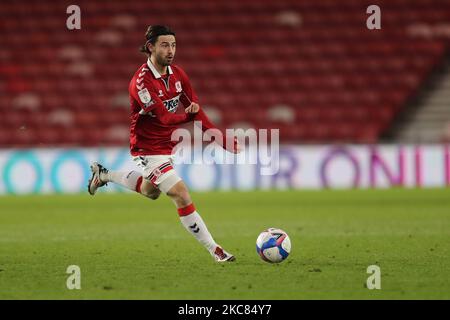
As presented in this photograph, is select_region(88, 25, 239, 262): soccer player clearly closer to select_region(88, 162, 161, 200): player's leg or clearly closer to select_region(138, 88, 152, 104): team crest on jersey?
select_region(138, 88, 152, 104): team crest on jersey

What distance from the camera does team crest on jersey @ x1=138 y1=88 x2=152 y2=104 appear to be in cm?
748

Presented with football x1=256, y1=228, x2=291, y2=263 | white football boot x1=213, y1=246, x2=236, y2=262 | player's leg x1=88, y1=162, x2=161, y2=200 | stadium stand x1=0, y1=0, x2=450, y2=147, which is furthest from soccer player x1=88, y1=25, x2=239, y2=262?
stadium stand x1=0, y1=0, x2=450, y2=147

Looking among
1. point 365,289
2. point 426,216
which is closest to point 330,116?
point 426,216

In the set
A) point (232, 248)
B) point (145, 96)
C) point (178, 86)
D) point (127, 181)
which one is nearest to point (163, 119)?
point (145, 96)

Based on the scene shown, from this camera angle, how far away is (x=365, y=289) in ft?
20.1

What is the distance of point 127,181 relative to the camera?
8469mm

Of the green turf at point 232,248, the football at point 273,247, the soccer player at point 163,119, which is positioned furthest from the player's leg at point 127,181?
the football at point 273,247

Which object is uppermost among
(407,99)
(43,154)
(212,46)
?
(212,46)

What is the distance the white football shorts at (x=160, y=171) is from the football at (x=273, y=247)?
0.94 metres

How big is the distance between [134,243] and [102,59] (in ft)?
47.5

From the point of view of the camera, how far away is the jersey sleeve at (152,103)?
7.37 meters

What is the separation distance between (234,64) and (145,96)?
15.6m
